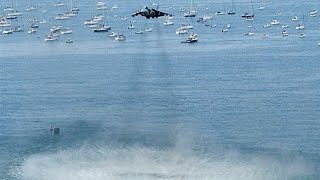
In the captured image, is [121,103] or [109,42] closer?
[121,103]

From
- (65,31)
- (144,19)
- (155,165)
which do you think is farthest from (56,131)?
(144,19)

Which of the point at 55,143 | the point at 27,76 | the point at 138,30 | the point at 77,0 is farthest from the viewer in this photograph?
the point at 77,0

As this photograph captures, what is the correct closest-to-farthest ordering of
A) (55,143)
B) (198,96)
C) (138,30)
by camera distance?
(55,143), (198,96), (138,30)

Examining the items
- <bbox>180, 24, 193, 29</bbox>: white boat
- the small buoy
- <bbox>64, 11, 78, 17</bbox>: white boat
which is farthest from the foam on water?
<bbox>64, 11, 78, 17</bbox>: white boat

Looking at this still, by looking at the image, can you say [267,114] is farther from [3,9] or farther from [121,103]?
[3,9]

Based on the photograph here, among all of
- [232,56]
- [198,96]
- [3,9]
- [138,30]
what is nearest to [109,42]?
[138,30]

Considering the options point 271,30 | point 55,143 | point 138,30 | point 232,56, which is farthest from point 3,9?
point 55,143

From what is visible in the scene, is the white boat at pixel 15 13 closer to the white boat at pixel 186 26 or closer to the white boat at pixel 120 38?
the white boat at pixel 186 26
